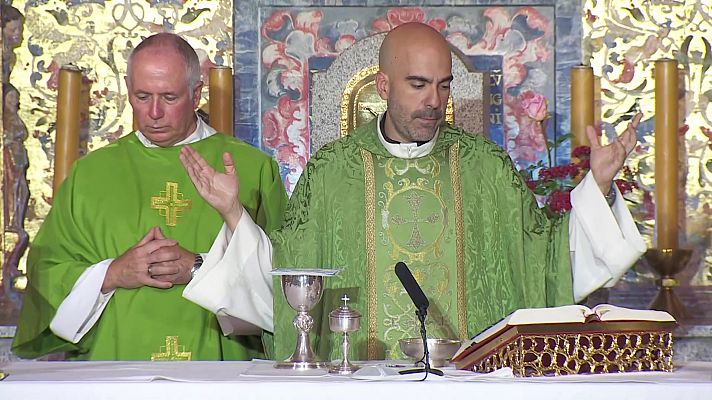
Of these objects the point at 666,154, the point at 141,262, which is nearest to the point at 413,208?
the point at 141,262

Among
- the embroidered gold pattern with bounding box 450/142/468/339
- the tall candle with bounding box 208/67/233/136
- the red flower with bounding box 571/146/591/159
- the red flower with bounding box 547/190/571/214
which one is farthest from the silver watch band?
the tall candle with bounding box 208/67/233/136

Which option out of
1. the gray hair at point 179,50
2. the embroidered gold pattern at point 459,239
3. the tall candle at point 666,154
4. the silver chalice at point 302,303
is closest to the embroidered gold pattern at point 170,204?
the gray hair at point 179,50

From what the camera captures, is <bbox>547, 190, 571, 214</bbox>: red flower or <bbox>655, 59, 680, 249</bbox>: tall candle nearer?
<bbox>547, 190, 571, 214</bbox>: red flower

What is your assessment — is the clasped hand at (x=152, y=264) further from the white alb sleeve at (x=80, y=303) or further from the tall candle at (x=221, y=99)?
the tall candle at (x=221, y=99)

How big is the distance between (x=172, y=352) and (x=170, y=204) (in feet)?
1.95

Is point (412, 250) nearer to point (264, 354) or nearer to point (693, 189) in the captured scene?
point (264, 354)

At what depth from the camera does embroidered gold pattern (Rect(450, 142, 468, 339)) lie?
4543 millimetres

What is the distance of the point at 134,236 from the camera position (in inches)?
197

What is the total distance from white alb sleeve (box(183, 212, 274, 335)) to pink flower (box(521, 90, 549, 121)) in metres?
2.46

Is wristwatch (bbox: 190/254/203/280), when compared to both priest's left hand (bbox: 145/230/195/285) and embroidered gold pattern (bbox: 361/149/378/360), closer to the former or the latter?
priest's left hand (bbox: 145/230/195/285)

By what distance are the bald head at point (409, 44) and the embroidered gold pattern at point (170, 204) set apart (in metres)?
1.02

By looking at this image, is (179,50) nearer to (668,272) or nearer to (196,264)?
(196,264)

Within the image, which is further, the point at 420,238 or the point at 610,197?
the point at 420,238

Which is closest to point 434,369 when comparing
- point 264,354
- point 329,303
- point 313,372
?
point 313,372
